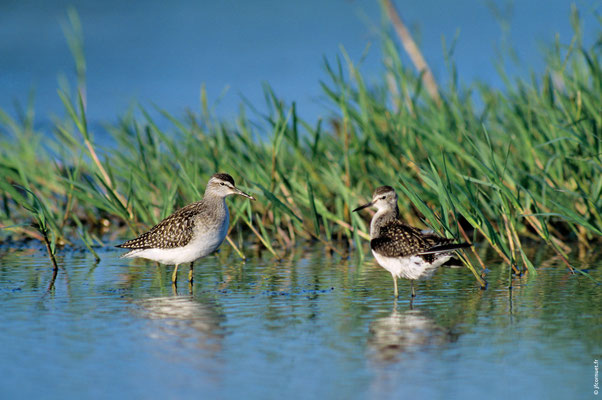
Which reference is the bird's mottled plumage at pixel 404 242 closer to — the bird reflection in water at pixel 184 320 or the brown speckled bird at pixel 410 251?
the brown speckled bird at pixel 410 251

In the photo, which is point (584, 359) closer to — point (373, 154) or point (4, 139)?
point (373, 154)

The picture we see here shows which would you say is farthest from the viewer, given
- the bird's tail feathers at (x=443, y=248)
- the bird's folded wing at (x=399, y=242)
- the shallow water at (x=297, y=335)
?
the bird's folded wing at (x=399, y=242)

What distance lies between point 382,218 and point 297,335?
330cm

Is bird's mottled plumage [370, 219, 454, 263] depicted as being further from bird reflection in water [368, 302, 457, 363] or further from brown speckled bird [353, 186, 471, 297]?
bird reflection in water [368, 302, 457, 363]

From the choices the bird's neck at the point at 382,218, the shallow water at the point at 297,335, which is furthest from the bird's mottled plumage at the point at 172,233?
the bird's neck at the point at 382,218

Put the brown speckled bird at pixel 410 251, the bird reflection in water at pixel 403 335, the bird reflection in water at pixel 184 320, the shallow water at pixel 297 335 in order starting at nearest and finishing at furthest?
1. the shallow water at pixel 297 335
2. the bird reflection in water at pixel 403 335
3. the bird reflection in water at pixel 184 320
4. the brown speckled bird at pixel 410 251

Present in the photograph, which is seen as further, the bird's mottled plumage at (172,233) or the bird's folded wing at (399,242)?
the bird's mottled plumage at (172,233)

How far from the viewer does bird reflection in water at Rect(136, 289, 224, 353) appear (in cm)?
724

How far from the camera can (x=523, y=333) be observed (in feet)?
24.0

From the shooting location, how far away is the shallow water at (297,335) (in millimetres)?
5953

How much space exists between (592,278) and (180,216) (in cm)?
487

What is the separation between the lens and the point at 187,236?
10312 millimetres

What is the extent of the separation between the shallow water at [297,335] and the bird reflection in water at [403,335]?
0.06ft

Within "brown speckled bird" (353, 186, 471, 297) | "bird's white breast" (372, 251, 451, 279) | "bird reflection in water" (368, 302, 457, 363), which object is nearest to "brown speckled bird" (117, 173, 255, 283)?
"brown speckled bird" (353, 186, 471, 297)
